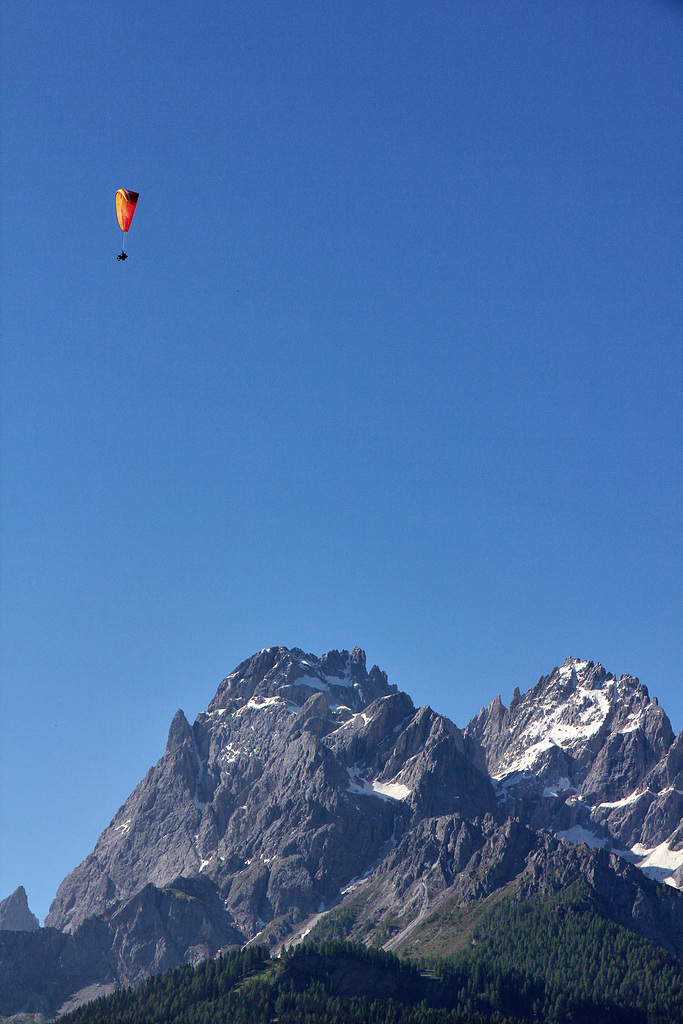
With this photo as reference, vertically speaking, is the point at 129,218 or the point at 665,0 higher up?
the point at 129,218

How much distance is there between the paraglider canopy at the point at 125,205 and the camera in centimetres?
13665

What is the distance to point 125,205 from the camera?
456ft

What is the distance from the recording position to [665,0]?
56344 mm

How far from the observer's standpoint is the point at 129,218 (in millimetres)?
136750

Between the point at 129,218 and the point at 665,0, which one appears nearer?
the point at 665,0

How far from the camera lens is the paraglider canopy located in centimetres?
13665

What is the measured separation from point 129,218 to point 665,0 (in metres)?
90.2
